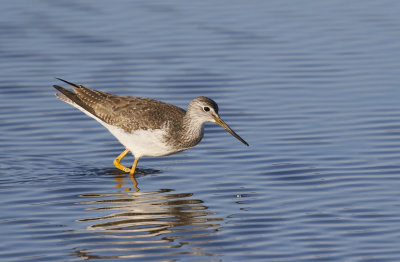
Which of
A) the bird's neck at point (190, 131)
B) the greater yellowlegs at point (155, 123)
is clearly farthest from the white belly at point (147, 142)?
the bird's neck at point (190, 131)

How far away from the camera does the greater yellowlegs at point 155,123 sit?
14484mm

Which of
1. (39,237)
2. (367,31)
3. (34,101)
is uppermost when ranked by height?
(367,31)

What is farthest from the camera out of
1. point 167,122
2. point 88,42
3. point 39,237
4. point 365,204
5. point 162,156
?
point 88,42

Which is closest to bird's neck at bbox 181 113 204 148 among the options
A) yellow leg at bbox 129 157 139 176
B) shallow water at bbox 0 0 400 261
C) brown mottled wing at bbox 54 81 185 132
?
brown mottled wing at bbox 54 81 185 132

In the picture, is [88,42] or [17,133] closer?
[17,133]

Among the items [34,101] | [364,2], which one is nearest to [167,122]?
[34,101]

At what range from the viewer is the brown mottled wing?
14570 mm

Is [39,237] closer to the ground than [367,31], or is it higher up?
closer to the ground

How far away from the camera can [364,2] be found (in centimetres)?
2356

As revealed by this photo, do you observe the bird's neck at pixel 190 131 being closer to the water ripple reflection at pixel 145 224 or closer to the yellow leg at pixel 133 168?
the yellow leg at pixel 133 168

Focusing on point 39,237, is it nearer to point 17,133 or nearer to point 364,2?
point 17,133

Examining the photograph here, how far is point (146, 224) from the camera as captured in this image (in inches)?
481

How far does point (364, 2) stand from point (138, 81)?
24.6ft

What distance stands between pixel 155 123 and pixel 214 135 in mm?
2275
